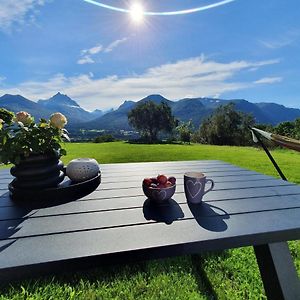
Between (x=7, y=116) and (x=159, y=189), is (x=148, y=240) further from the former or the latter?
(x=7, y=116)

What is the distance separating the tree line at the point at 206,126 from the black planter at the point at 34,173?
954 inches

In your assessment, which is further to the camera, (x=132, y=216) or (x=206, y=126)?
(x=206, y=126)

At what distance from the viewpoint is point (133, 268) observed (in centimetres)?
170

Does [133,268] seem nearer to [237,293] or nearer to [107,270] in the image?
[107,270]

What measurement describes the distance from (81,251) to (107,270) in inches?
45.2

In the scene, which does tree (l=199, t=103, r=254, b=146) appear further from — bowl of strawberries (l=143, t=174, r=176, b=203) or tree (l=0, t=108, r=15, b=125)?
tree (l=0, t=108, r=15, b=125)

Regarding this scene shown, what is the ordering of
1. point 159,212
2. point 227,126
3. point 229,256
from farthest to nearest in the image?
point 227,126
point 229,256
point 159,212

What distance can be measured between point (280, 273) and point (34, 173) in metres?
1.18

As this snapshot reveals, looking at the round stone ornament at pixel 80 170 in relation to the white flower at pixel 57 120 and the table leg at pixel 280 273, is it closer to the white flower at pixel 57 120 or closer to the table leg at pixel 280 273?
the white flower at pixel 57 120

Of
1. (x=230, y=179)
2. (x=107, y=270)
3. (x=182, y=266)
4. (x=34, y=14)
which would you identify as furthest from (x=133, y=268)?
(x=34, y=14)

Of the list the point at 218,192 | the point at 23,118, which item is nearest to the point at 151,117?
the point at 218,192

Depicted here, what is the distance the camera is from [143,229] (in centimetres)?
83

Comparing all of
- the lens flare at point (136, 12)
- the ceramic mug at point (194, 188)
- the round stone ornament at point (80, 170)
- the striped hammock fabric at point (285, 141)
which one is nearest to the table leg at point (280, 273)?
the ceramic mug at point (194, 188)

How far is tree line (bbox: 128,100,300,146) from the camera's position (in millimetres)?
26609
